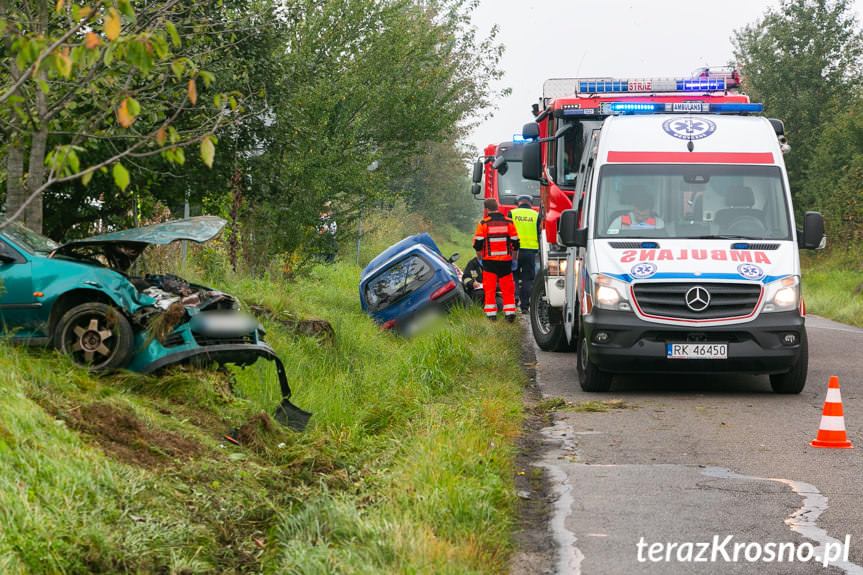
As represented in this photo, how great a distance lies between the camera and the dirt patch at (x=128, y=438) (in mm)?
6414

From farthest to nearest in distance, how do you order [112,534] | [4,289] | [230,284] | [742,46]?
[742,46] → [230,284] → [4,289] → [112,534]

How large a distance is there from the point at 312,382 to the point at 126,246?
92.2 inches

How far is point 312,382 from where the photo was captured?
10945 millimetres

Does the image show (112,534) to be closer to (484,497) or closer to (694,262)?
(484,497)

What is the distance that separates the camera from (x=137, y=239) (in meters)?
9.16

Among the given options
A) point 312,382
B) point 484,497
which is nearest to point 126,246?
point 312,382

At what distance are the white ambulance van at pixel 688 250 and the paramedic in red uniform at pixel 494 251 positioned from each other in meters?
4.00

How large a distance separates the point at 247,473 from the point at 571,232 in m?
5.15

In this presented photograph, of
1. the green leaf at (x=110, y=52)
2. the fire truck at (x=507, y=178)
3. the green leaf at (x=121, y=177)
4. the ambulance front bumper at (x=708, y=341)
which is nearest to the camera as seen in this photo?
the green leaf at (x=121, y=177)

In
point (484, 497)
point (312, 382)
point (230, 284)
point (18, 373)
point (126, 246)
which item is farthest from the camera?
point (230, 284)

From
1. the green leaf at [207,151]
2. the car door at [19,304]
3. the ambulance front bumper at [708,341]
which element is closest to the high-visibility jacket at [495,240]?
the ambulance front bumper at [708,341]

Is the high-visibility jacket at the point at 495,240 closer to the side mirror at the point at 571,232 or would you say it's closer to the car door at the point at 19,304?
the side mirror at the point at 571,232

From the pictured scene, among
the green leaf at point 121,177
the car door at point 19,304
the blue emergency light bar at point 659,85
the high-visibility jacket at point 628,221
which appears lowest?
the car door at point 19,304

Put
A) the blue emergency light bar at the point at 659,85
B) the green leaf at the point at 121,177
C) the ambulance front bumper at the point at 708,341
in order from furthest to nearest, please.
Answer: the blue emergency light bar at the point at 659,85 < the ambulance front bumper at the point at 708,341 < the green leaf at the point at 121,177
